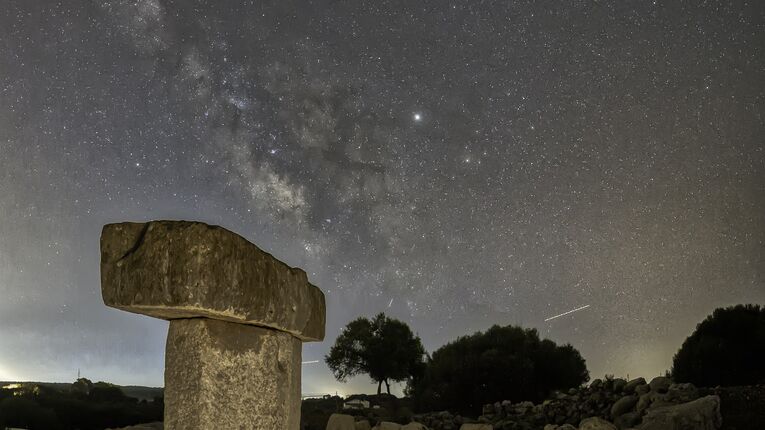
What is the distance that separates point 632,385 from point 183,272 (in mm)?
15224

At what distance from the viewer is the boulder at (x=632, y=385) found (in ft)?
50.4

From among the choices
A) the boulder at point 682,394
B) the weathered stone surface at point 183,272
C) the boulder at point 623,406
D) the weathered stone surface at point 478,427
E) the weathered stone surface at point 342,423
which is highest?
the weathered stone surface at point 183,272

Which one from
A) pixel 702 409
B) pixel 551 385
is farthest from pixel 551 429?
pixel 551 385

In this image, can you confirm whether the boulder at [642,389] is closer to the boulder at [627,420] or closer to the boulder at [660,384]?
the boulder at [660,384]

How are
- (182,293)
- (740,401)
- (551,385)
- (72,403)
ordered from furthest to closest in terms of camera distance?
1. (551,385)
2. (72,403)
3. (740,401)
4. (182,293)

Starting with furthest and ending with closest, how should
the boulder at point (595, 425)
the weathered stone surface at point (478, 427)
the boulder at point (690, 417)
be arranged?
the weathered stone surface at point (478, 427) < the boulder at point (690, 417) < the boulder at point (595, 425)

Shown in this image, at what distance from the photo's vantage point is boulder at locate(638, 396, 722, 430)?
1099cm

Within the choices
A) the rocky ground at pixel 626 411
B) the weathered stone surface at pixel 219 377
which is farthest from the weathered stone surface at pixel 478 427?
the weathered stone surface at pixel 219 377

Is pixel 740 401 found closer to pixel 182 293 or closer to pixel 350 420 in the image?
pixel 350 420

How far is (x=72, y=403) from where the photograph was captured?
20.1 metres

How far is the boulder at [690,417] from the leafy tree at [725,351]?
4.05m

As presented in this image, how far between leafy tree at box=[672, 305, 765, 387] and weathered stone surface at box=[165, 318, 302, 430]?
14.7 m

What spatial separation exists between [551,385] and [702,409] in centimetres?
1128

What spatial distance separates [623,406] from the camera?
1405cm
